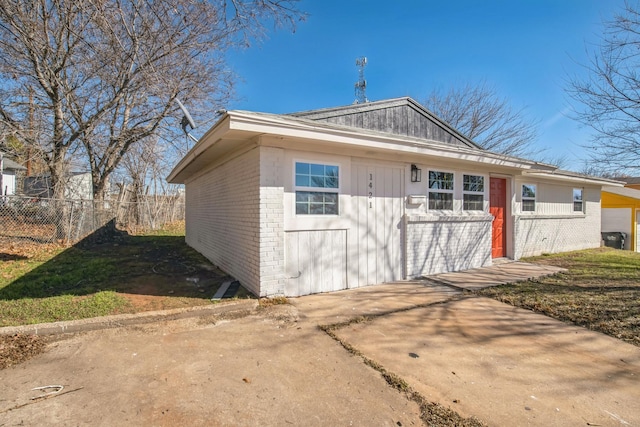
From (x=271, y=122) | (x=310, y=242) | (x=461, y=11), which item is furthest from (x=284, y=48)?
(x=461, y=11)

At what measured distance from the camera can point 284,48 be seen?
5.99 meters

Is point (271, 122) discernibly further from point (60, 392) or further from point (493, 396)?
point (493, 396)

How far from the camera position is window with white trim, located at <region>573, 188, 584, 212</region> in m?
11.8

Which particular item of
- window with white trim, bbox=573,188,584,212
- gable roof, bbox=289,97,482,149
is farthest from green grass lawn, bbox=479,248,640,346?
window with white trim, bbox=573,188,584,212

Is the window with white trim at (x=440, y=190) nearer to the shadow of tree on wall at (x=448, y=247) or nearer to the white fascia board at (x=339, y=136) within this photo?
the shadow of tree on wall at (x=448, y=247)

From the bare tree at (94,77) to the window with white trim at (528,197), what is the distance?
9.52m

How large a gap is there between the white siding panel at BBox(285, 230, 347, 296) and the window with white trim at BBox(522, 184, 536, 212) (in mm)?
7441

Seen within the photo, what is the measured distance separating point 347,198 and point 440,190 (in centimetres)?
260

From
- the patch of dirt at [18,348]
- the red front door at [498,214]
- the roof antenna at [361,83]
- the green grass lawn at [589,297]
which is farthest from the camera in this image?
the roof antenna at [361,83]

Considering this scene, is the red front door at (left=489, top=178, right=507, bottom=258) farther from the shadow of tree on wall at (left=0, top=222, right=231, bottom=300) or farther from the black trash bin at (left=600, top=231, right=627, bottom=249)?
the black trash bin at (left=600, top=231, right=627, bottom=249)

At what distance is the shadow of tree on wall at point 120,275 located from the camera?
510 centimetres

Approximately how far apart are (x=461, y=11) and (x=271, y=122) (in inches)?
249

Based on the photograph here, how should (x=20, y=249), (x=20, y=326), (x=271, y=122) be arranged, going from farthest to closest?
(x=20, y=249) < (x=271, y=122) < (x=20, y=326)

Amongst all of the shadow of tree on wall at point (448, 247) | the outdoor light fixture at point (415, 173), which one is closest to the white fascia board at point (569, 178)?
the shadow of tree on wall at point (448, 247)
